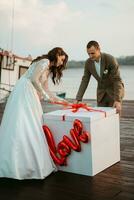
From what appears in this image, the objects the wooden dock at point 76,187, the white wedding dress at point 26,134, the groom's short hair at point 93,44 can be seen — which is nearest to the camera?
the wooden dock at point 76,187

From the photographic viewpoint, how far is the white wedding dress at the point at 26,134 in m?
2.93

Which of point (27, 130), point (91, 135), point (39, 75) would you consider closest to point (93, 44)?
point (39, 75)

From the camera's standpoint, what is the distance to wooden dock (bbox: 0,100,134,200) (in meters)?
2.60

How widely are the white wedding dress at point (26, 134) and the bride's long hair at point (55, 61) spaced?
0.29 feet

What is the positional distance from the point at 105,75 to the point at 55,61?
0.68m

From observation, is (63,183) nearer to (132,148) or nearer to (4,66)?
(132,148)

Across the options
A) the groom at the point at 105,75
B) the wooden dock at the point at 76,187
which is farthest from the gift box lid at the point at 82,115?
the wooden dock at the point at 76,187

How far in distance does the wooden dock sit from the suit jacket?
0.70m

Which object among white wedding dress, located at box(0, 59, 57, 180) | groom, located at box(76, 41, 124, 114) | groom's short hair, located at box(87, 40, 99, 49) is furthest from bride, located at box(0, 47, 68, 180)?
groom, located at box(76, 41, 124, 114)

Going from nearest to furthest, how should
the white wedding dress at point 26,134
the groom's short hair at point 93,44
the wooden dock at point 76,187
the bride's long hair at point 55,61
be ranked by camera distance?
1. the wooden dock at point 76,187
2. the white wedding dress at point 26,134
3. the bride's long hair at point 55,61
4. the groom's short hair at point 93,44

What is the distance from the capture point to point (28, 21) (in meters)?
13.6

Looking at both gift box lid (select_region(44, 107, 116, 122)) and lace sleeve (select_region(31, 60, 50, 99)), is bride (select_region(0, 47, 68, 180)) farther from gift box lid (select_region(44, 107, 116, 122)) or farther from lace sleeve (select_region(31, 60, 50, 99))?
gift box lid (select_region(44, 107, 116, 122))

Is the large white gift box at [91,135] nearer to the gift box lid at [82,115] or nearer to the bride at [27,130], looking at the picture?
the gift box lid at [82,115]

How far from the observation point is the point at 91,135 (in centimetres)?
299
